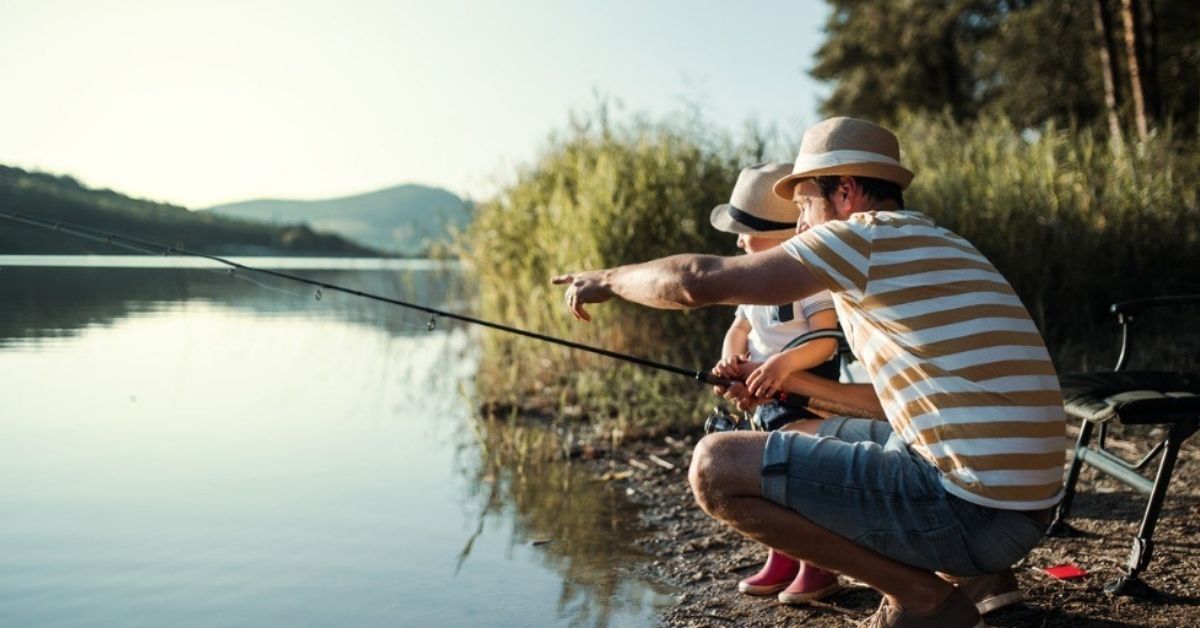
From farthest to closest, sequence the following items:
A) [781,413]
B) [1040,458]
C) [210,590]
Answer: [210,590]
[781,413]
[1040,458]

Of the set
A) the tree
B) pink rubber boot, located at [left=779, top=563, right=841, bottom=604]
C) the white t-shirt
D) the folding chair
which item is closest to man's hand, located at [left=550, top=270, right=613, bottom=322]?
the white t-shirt

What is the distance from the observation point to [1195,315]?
899 centimetres

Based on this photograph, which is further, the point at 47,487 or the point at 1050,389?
the point at 47,487

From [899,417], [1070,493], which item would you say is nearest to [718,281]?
[899,417]

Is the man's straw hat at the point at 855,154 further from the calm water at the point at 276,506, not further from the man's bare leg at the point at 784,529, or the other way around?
the calm water at the point at 276,506

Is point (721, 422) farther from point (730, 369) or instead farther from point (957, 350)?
point (957, 350)

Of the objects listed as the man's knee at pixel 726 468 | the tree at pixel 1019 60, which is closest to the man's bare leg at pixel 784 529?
the man's knee at pixel 726 468

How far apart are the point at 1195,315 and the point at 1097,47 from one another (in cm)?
1571

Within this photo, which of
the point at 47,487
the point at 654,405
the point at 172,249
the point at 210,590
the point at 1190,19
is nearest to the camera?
the point at 210,590

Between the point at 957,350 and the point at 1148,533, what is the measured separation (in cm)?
134

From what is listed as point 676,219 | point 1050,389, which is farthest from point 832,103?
point 1050,389

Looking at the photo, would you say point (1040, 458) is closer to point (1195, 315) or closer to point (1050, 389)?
point (1050, 389)

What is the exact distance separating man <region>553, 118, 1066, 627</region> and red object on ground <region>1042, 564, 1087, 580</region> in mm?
990

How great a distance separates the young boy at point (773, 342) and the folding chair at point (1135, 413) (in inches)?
33.1
